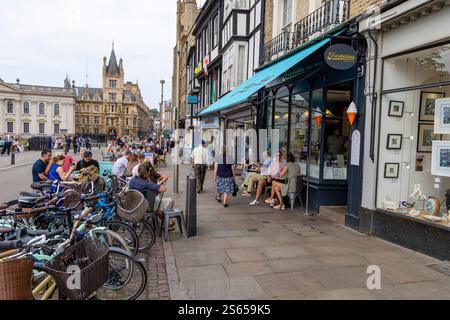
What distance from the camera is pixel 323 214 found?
8320mm

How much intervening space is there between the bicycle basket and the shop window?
4.97 meters

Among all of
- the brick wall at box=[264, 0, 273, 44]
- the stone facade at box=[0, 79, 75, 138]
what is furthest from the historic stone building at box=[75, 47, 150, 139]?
the brick wall at box=[264, 0, 273, 44]

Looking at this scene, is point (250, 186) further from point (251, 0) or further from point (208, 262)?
point (251, 0)

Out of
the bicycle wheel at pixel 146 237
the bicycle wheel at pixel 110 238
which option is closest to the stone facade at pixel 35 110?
the bicycle wheel at pixel 146 237

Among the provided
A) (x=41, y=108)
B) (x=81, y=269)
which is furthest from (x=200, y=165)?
(x=41, y=108)

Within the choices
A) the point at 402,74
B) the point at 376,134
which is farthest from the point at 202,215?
the point at 402,74

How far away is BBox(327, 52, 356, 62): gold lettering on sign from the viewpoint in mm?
6656

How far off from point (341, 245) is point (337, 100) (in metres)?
4.24

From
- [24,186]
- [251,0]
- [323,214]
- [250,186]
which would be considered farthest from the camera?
[251,0]

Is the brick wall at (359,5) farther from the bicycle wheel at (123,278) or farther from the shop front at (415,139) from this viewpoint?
the bicycle wheel at (123,278)

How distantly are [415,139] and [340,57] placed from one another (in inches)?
79.8

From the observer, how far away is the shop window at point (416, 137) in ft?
19.3

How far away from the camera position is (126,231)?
5.52 meters

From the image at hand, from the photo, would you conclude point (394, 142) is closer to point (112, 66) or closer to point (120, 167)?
point (120, 167)
